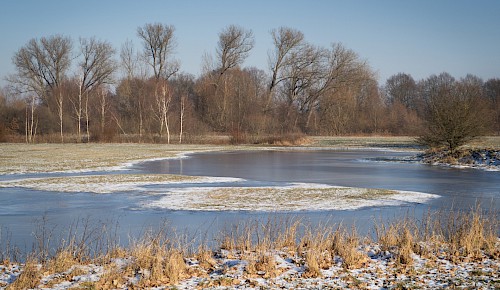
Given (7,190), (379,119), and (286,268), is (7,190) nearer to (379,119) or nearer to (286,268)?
(286,268)

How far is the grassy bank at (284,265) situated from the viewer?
731 centimetres

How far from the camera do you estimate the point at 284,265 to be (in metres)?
8.23

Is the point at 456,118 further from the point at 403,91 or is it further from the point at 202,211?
the point at 403,91

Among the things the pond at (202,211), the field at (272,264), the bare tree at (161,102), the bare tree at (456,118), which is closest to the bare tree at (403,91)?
the bare tree at (161,102)

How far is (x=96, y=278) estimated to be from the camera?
7.42 meters

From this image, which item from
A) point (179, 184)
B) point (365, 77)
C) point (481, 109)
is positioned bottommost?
point (179, 184)

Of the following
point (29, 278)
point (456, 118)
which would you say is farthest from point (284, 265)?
point (456, 118)

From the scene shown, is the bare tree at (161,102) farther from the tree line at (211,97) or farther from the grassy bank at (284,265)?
the grassy bank at (284,265)

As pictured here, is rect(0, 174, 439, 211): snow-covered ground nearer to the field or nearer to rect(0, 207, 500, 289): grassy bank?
the field

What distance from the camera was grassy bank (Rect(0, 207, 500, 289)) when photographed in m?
7.31

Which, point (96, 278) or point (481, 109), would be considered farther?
point (481, 109)

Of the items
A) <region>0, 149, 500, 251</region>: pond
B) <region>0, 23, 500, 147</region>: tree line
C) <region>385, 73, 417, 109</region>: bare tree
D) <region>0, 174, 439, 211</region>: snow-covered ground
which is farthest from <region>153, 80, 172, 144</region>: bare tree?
<region>385, 73, 417, 109</region>: bare tree

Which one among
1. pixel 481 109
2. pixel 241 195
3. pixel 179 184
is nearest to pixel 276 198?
pixel 241 195

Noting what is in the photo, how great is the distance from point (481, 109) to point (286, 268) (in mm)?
34055
